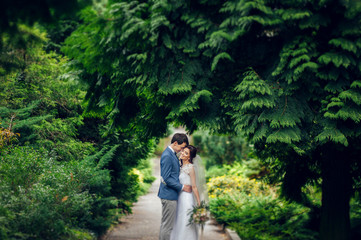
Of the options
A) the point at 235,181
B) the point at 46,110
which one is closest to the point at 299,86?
the point at 46,110

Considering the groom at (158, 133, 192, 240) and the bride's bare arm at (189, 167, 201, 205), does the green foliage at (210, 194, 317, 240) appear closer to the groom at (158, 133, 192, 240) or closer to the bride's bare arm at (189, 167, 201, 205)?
the bride's bare arm at (189, 167, 201, 205)

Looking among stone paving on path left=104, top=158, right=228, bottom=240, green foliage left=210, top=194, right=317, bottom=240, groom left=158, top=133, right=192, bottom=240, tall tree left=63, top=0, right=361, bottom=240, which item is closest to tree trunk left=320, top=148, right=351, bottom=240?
tall tree left=63, top=0, right=361, bottom=240

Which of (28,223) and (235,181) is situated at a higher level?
(235,181)

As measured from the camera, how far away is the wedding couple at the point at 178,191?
608 centimetres

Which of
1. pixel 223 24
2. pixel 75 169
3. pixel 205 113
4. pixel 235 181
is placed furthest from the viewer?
pixel 235 181

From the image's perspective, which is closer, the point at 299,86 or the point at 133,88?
the point at 299,86

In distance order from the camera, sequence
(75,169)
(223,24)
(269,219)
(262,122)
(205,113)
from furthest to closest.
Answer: (269,219) → (75,169) → (205,113) → (262,122) → (223,24)

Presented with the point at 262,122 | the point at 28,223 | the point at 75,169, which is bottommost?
the point at 28,223

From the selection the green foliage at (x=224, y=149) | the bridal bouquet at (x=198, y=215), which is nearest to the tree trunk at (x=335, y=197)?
the bridal bouquet at (x=198, y=215)

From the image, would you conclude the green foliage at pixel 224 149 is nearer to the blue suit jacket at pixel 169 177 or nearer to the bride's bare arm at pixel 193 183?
the bride's bare arm at pixel 193 183

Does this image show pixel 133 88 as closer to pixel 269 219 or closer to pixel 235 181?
pixel 269 219

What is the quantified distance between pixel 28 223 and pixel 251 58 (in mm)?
3853

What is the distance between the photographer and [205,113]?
5.28 m

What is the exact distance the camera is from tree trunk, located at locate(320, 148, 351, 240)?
6234 mm
